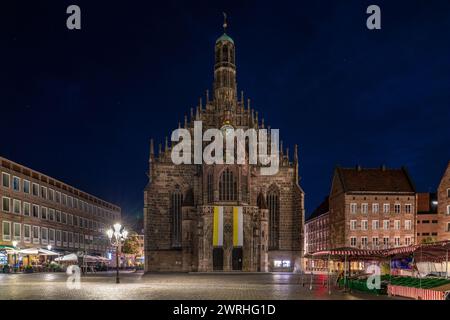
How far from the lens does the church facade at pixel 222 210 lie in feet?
219

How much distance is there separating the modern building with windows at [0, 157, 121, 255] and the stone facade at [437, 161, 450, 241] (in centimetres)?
5553

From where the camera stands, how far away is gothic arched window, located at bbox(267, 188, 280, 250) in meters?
72.6

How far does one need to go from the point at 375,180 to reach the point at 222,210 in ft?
85.0

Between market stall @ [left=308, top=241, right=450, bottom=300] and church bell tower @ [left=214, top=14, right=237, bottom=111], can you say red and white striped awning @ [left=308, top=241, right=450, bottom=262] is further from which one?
church bell tower @ [left=214, top=14, right=237, bottom=111]

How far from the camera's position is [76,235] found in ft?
337

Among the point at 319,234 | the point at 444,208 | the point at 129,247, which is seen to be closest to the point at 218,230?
the point at 444,208

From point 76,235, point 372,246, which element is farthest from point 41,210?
point 372,246

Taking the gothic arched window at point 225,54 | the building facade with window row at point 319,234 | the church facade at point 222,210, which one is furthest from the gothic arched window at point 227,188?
A: the building facade with window row at point 319,234

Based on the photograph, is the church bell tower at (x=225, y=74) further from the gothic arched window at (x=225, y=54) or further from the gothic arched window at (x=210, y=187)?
the gothic arched window at (x=210, y=187)

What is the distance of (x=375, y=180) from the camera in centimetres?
8031

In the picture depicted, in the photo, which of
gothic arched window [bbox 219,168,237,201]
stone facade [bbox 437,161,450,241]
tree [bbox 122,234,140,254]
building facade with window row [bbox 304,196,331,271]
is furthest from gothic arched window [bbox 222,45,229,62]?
tree [bbox 122,234,140,254]

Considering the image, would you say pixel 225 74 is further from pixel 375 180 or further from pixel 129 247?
pixel 129 247
